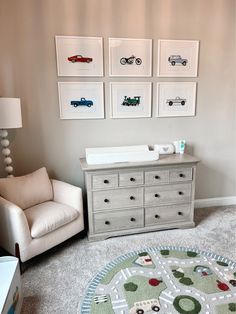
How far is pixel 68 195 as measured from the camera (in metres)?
Answer: 2.52

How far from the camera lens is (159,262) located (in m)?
2.19

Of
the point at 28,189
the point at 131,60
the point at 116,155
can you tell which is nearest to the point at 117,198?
the point at 116,155

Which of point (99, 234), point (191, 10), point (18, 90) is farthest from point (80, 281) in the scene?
point (191, 10)

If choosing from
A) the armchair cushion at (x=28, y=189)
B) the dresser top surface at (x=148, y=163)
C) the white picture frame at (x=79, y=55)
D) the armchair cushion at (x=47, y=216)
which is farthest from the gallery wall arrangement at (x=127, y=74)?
the armchair cushion at (x=47, y=216)

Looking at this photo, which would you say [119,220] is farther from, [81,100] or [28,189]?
[81,100]

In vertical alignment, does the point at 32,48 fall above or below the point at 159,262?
above

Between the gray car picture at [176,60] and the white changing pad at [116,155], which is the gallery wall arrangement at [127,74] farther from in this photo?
the white changing pad at [116,155]

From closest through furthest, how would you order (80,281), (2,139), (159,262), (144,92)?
(80,281) → (159,262) → (2,139) → (144,92)

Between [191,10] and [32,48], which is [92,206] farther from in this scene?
[191,10]

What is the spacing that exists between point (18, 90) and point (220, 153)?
2.65m

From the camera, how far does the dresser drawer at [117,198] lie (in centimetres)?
Answer: 252

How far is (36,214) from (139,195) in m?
1.07

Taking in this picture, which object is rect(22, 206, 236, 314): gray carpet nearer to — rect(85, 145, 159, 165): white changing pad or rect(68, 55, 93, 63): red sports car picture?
rect(85, 145, 159, 165): white changing pad

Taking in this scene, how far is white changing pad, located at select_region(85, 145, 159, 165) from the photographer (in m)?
2.50
